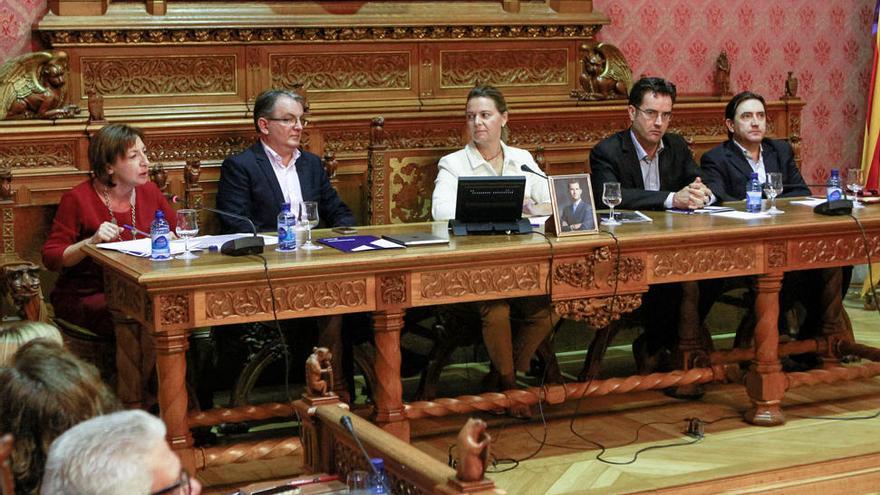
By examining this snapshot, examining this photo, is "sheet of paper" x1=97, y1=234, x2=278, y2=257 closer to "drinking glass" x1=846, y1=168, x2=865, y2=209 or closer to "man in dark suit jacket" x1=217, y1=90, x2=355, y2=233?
"man in dark suit jacket" x1=217, y1=90, x2=355, y2=233

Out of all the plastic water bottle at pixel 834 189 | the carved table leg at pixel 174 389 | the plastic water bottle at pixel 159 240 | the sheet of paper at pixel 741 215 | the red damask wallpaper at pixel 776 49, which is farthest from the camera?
the red damask wallpaper at pixel 776 49

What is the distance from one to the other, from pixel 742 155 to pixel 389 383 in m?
2.22

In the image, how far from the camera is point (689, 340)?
5219 mm

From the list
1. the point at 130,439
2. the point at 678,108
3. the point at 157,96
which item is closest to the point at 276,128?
the point at 157,96

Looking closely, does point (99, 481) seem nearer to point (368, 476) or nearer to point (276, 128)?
point (368, 476)

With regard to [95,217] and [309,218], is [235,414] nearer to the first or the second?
[309,218]

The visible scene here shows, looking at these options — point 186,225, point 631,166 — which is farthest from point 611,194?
point 186,225

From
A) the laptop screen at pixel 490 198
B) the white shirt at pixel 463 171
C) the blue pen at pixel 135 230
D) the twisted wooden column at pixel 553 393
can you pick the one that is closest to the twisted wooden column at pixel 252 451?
the twisted wooden column at pixel 553 393

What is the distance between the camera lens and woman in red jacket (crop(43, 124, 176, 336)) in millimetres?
4562

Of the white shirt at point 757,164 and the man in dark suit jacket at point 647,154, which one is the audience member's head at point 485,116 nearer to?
the man in dark suit jacket at point 647,154

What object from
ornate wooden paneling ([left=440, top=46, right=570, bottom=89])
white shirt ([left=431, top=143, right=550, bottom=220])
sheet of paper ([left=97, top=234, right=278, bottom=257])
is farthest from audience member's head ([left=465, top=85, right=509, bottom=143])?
sheet of paper ([left=97, top=234, right=278, bottom=257])

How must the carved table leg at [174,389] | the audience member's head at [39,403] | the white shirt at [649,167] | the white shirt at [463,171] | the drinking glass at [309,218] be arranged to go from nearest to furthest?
the audience member's head at [39,403], the carved table leg at [174,389], the drinking glass at [309,218], the white shirt at [463,171], the white shirt at [649,167]

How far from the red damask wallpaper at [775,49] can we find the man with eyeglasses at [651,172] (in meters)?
1.52

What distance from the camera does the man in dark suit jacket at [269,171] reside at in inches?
199
